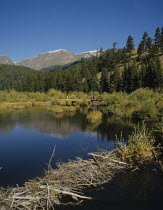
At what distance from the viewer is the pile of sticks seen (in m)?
8.97

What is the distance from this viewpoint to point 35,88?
111 meters

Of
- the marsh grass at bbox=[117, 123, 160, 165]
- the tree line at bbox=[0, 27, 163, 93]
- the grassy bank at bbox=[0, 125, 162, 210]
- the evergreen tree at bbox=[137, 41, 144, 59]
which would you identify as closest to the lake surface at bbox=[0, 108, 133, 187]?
the grassy bank at bbox=[0, 125, 162, 210]

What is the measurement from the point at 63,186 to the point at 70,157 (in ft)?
20.5

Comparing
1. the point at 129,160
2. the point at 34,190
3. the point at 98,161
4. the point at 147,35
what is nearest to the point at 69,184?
the point at 34,190

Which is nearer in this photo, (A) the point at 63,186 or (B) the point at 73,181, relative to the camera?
(A) the point at 63,186

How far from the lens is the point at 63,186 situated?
10391 millimetres

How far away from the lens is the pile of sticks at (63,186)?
29.4 ft

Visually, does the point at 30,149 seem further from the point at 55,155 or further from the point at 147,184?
the point at 147,184

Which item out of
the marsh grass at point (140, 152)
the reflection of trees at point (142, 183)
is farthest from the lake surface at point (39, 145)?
the reflection of trees at point (142, 183)

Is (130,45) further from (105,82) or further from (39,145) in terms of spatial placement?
A: (39,145)

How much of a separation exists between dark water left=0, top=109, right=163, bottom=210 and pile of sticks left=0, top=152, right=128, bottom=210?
2.07 feet

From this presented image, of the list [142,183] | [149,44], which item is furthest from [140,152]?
[149,44]

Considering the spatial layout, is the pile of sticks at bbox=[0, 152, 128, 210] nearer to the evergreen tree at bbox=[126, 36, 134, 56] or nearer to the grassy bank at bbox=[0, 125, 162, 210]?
the grassy bank at bbox=[0, 125, 162, 210]

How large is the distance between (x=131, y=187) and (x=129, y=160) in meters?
2.19
